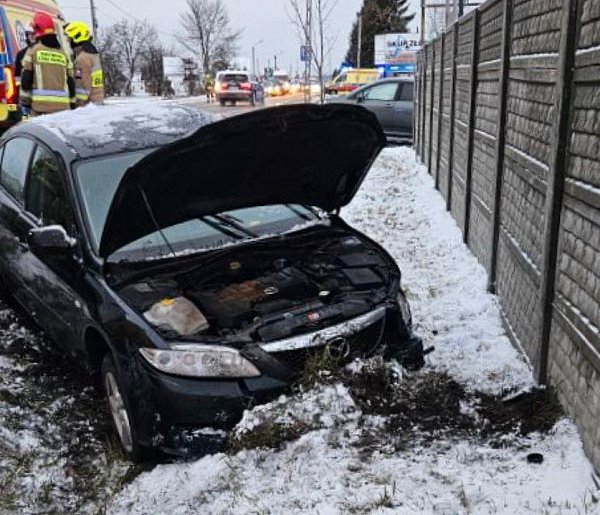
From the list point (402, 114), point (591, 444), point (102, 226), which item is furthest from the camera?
point (402, 114)

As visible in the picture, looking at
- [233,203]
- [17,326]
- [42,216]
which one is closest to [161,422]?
[233,203]

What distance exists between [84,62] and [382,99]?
9079mm

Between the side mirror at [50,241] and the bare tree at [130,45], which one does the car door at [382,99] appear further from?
the bare tree at [130,45]

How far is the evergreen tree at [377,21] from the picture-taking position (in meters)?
59.4

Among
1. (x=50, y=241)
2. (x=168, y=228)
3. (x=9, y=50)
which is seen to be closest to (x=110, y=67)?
(x=9, y=50)

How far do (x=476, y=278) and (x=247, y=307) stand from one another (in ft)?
9.47

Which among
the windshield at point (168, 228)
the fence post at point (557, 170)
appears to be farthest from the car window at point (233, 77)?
the fence post at point (557, 170)

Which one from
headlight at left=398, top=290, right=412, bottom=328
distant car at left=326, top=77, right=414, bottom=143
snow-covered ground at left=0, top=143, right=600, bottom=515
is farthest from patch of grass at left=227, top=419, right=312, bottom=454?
distant car at left=326, top=77, right=414, bottom=143

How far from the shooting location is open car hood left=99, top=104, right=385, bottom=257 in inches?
147

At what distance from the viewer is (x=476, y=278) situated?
6094 millimetres

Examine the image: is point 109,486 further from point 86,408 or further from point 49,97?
point 49,97

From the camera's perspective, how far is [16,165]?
521 centimetres

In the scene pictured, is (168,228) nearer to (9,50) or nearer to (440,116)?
(440,116)

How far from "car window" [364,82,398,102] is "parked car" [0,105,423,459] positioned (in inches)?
496
